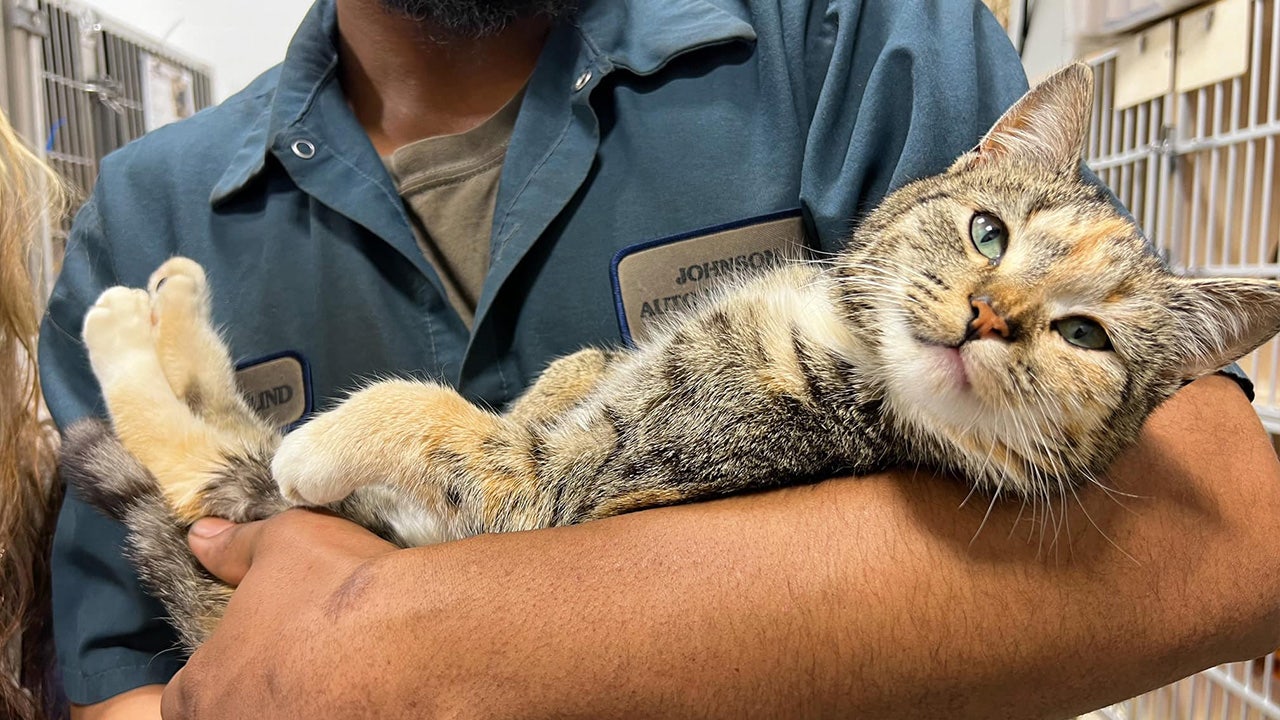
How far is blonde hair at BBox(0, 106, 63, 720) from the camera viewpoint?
132 cm

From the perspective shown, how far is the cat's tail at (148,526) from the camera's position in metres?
1.16

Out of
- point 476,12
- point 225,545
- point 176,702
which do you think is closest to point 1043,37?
point 476,12

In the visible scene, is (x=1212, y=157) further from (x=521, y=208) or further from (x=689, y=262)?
(x=521, y=208)

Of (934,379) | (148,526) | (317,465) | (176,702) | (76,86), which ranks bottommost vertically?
(176,702)

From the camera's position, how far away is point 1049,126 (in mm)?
1014

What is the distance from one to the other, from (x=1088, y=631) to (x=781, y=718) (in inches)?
12.5

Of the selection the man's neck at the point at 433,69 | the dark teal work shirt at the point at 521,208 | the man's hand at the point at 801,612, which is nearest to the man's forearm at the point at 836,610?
the man's hand at the point at 801,612

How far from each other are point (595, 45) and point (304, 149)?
0.52 meters

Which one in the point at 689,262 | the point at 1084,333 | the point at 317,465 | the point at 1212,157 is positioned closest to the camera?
the point at 1084,333

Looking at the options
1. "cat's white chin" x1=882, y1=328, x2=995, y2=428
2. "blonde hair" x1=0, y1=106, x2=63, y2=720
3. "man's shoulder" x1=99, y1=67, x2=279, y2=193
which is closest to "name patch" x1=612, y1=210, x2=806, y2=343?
"cat's white chin" x1=882, y1=328, x2=995, y2=428

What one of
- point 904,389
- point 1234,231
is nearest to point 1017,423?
point 904,389

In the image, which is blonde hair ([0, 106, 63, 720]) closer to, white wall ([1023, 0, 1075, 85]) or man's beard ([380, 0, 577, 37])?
man's beard ([380, 0, 577, 37])

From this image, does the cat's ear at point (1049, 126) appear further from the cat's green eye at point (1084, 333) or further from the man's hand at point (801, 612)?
the man's hand at point (801, 612)

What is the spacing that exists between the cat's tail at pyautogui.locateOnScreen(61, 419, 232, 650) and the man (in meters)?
0.07
